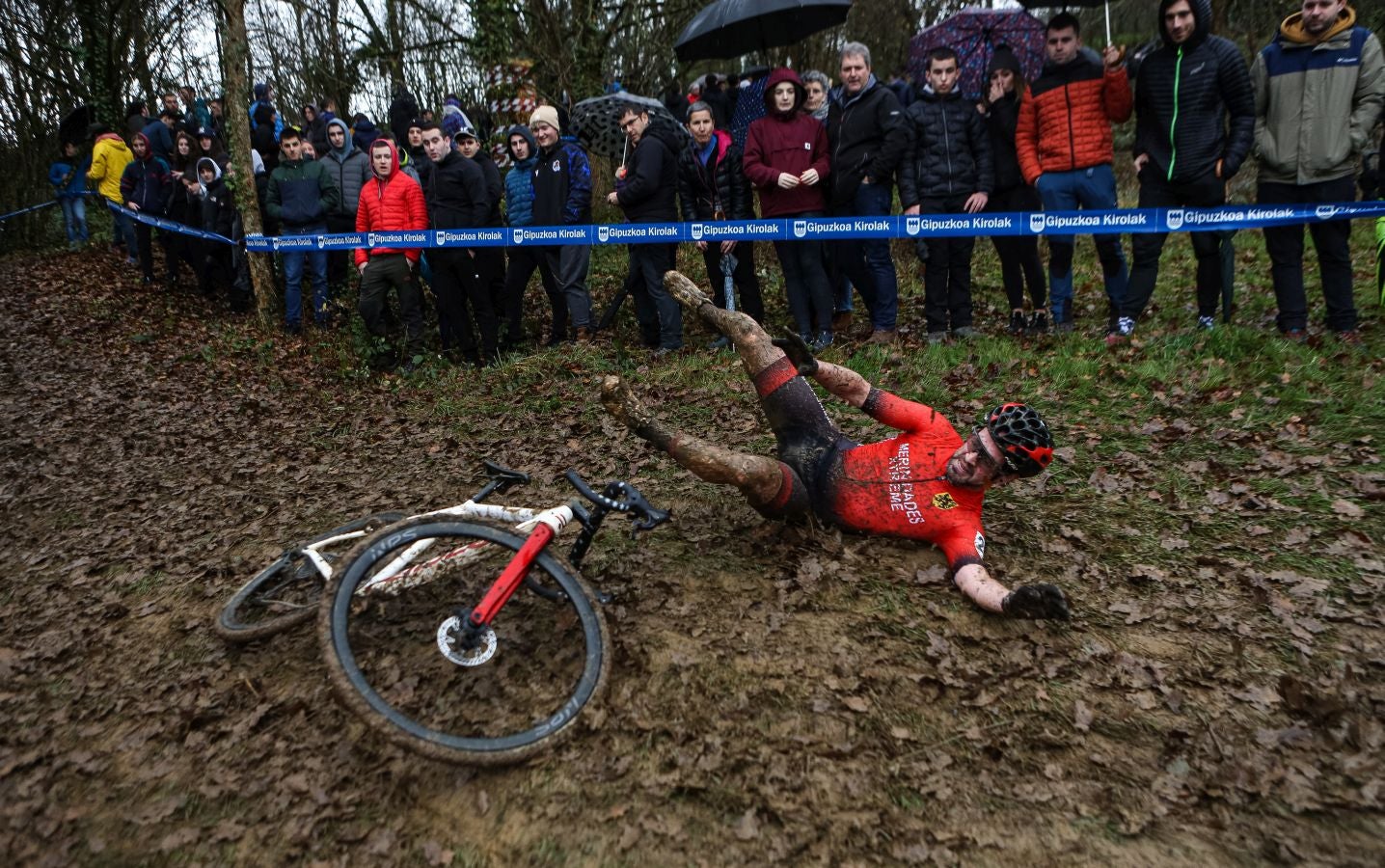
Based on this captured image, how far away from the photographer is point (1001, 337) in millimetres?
8680

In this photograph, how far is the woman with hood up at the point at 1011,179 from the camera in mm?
8414

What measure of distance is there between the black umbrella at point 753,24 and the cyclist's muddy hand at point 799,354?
6.03m

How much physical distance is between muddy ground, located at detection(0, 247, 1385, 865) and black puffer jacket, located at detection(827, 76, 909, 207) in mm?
3659

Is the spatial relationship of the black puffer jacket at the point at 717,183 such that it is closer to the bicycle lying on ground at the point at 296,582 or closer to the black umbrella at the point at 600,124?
the black umbrella at the point at 600,124

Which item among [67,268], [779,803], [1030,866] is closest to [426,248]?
[779,803]

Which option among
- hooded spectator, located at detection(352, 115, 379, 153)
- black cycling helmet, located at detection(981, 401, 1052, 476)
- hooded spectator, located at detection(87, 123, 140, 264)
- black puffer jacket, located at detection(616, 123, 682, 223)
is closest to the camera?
black cycling helmet, located at detection(981, 401, 1052, 476)

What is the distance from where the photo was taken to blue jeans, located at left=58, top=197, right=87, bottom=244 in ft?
56.7

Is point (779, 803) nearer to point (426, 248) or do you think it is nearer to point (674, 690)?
point (674, 690)

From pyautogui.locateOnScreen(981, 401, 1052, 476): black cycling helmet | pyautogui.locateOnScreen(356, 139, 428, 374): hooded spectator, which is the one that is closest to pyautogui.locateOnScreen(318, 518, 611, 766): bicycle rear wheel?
pyautogui.locateOnScreen(981, 401, 1052, 476): black cycling helmet

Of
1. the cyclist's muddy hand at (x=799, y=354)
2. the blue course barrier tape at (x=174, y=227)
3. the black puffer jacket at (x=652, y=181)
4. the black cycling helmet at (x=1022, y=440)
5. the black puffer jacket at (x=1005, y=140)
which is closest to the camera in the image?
the black cycling helmet at (x=1022, y=440)

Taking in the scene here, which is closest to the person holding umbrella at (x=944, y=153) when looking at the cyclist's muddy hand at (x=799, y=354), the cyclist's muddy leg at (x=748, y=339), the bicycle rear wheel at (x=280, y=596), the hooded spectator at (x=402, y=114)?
the cyclist's muddy leg at (x=748, y=339)

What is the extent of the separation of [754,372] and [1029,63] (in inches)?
341

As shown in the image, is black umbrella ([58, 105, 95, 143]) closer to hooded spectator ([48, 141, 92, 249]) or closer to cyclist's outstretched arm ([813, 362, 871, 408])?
hooded spectator ([48, 141, 92, 249])

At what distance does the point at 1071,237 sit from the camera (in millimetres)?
8656
